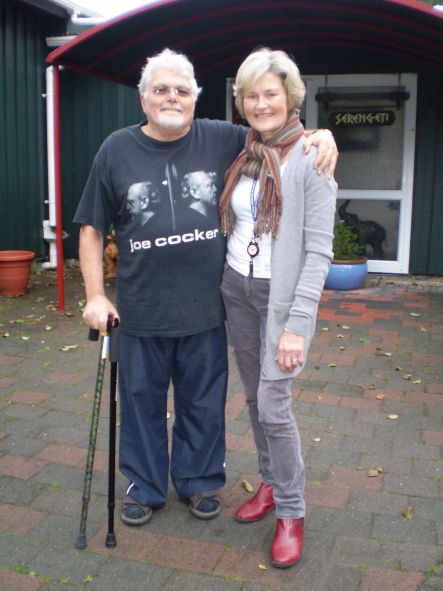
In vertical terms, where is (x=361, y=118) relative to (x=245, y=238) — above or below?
above

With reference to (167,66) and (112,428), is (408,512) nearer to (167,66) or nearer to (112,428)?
(112,428)

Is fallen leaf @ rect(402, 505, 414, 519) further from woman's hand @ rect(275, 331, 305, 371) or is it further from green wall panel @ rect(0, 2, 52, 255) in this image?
green wall panel @ rect(0, 2, 52, 255)

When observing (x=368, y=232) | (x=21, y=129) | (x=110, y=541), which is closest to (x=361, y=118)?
(x=368, y=232)

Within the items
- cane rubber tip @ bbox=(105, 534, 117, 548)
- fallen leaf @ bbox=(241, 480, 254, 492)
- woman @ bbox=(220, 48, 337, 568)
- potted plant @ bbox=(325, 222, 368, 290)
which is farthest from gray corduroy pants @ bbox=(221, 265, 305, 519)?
potted plant @ bbox=(325, 222, 368, 290)

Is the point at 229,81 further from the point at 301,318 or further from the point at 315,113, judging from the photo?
the point at 301,318

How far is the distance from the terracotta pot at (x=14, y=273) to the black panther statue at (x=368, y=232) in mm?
3699

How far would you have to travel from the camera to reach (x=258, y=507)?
3.02 meters

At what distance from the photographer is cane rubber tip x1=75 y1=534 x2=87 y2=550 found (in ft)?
9.10

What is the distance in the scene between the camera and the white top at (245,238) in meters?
2.66

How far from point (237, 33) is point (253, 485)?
5196 mm

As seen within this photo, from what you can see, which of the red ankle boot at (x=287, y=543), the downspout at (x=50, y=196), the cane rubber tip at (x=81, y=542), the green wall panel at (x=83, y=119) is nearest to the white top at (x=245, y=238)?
the red ankle boot at (x=287, y=543)

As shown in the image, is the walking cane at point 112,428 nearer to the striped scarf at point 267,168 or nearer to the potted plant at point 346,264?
the striped scarf at point 267,168

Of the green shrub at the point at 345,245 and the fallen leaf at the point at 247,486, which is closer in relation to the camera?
the fallen leaf at the point at 247,486

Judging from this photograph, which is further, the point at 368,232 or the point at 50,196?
the point at 50,196
